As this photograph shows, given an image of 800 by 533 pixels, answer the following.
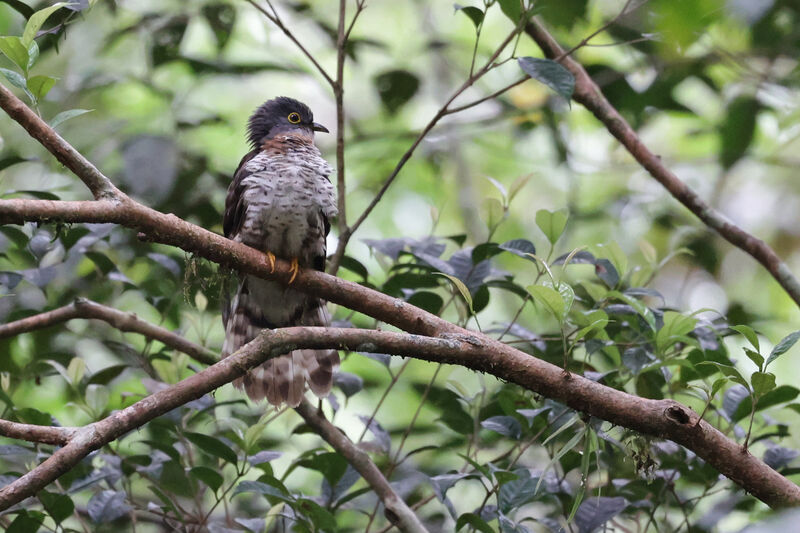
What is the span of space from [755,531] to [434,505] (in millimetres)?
4690

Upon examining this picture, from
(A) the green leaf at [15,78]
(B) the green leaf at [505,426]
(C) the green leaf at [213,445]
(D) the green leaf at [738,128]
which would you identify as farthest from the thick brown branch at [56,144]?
(D) the green leaf at [738,128]

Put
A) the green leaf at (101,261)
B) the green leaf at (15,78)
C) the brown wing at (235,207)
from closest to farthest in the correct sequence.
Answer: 1. the green leaf at (15,78)
2. the green leaf at (101,261)
3. the brown wing at (235,207)

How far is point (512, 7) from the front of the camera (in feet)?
9.00

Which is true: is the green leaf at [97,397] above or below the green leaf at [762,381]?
above

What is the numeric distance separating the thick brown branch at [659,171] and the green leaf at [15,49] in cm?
198

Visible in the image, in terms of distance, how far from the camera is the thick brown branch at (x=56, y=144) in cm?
207

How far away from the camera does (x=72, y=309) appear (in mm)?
3002

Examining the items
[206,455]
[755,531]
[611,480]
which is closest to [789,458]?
[611,480]

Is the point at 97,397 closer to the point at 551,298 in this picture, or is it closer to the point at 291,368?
the point at 291,368

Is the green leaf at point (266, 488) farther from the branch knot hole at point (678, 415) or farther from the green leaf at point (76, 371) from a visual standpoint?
the branch knot hole at point (678, 415)

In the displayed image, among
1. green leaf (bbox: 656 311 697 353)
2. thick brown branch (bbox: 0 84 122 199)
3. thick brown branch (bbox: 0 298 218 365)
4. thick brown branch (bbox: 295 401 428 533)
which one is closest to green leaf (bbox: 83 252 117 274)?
thick brown branch (bbox: 0 298 218 365)

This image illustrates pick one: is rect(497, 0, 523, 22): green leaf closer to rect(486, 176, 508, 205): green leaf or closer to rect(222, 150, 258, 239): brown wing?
rect(486, 176, 508, 205): green leaf

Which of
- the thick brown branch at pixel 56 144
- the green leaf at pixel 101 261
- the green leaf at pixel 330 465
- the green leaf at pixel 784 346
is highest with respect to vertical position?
the green leaf at pixel 101 261

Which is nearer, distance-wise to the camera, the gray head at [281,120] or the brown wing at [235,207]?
the brown wing at [235,207]
